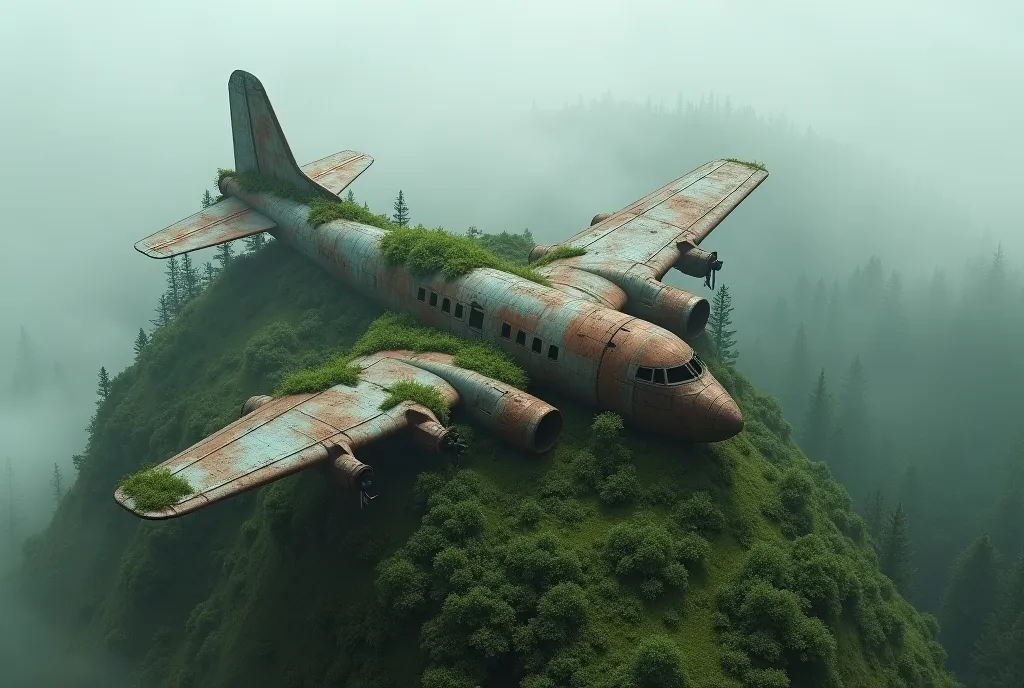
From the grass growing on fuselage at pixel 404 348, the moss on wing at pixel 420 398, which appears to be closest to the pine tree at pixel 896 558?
the grass growing on fuselage at pixel 404 348

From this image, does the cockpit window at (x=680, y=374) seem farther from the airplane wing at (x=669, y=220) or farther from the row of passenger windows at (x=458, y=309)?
the airplane wing at (x=669, y=220)

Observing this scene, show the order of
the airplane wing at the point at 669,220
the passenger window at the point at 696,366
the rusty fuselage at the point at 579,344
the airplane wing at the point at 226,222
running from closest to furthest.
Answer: the rusty fuselage at the point at 579,344 < the passenger window at the point at 696,366 < the airplane wing at the point at 669,220 < the airplane wing at the point at 226,222

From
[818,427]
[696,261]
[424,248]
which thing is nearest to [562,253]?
[696,261]

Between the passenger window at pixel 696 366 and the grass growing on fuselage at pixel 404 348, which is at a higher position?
the passenger window at pixel 696 366

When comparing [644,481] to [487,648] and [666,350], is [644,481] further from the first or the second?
[487,648]

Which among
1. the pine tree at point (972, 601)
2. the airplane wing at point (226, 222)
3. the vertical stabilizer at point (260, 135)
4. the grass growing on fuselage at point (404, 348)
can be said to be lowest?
the pine tree at point (972, 601)

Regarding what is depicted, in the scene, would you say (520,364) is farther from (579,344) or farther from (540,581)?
(540,581)
